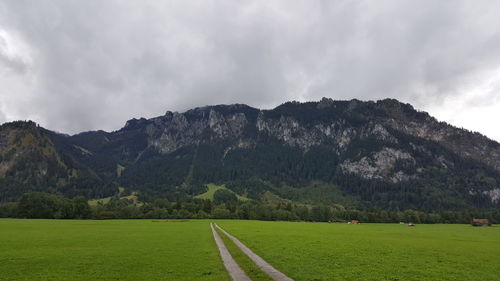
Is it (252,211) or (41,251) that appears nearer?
(41,251)

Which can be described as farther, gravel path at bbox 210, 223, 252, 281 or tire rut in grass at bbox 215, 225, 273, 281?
tire rut in grass at bbox 215, 225, 273, 281

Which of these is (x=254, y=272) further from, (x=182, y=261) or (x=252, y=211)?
(x=252, y=211)

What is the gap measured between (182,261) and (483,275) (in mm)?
28754

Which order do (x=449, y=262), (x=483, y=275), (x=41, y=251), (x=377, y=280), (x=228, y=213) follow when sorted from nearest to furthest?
(x=377, y=280) → (x=483, y=275) → (x=449, y=262) → (x=41, y=251) → (x=228, y=213)

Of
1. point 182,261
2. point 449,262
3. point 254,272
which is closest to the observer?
point 254,272

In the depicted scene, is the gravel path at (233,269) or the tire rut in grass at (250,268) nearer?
the gravel path at (233,269)

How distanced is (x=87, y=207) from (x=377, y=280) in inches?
6891

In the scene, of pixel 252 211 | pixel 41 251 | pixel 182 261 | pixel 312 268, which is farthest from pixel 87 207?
pixel 312 268

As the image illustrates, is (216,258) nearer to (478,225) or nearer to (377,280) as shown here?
(377,280)

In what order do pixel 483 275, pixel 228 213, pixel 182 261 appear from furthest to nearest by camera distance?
pixel 228 213, pixel 182 261, pixel 483 275

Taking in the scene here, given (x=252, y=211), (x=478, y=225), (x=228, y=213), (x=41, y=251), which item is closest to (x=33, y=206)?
(x=228, y=213)

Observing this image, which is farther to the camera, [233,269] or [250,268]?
[250,268]

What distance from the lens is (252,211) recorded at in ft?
645

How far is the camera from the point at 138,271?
26.0 m
